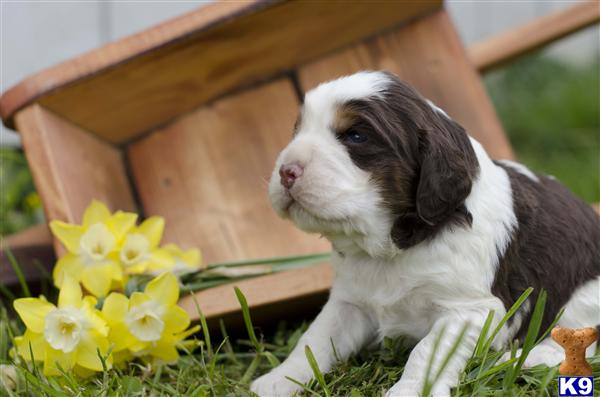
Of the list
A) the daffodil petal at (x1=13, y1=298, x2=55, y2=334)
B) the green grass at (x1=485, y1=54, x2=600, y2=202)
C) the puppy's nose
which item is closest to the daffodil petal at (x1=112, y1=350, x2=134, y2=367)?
the daffodil petal at (x1=13, y1=298, x2=55, y2=334)

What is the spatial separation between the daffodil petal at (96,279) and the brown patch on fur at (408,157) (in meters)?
0.98

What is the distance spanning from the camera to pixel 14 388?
97.0 inches

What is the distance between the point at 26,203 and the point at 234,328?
2067 millimetres

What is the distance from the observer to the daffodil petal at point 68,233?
8.95 feet

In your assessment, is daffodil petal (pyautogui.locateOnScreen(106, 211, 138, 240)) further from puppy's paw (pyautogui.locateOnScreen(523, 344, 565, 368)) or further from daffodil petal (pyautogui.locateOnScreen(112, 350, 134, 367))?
puppy's paw (pyautogui.locateOnScreen(523, 344, 565, 368))

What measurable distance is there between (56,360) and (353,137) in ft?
3.54

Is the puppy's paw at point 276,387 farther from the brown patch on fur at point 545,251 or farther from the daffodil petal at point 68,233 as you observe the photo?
the daffodil petal at point 68,233

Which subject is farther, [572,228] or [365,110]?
[572,228]

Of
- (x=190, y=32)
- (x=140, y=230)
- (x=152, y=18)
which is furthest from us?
(x=152, y=18)

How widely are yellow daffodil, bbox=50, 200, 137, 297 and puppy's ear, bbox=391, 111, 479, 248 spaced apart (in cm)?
99

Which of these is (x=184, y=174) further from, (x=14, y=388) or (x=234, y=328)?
A: (x=14, y=388)

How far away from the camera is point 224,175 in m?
3.88

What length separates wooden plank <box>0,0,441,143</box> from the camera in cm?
308

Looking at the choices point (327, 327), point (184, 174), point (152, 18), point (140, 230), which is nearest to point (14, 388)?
point (140, 230)
